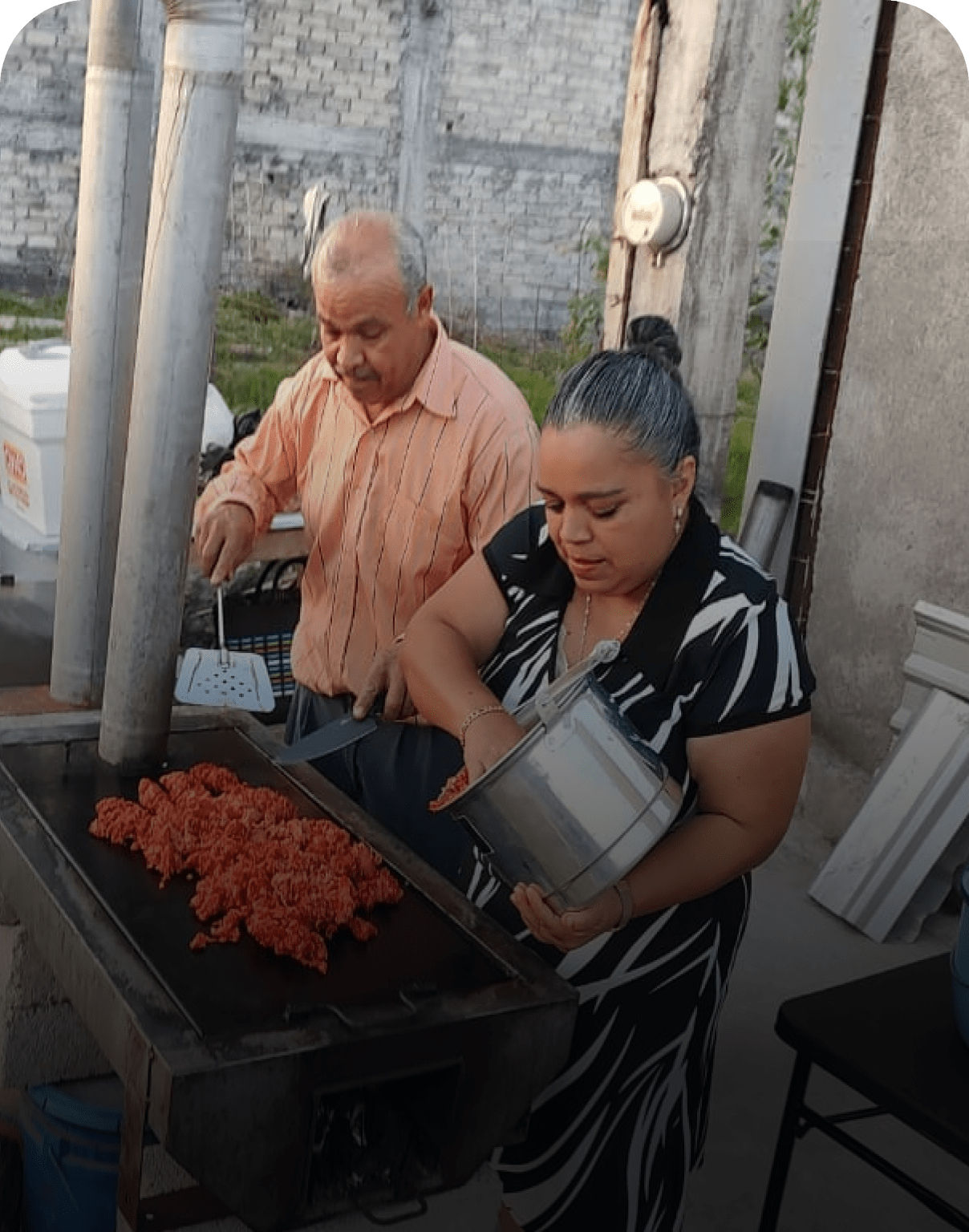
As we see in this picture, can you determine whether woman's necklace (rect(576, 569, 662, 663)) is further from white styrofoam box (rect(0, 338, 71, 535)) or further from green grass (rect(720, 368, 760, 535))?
green grass (rect(720, 368, 760, 535))

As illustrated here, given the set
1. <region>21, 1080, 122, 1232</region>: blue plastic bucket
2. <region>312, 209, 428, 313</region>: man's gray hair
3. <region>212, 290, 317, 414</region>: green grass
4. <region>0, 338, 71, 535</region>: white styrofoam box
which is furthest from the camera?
<region>212, 290, 317, 414</region>: green grass

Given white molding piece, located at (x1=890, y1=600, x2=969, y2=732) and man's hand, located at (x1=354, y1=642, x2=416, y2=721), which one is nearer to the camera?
man's hand, located at (x1=354, y1=642, x2=416, y2=721)

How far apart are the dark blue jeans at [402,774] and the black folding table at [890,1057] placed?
0.78 m

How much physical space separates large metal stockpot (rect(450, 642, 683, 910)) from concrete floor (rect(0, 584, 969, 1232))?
1.09m

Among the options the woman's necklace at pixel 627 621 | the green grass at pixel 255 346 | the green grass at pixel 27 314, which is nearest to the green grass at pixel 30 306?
Result: the green grass at pixel 27 314

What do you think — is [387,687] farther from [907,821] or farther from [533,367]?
[533,367]

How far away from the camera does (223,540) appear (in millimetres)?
2658

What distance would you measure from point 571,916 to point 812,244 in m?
3.34

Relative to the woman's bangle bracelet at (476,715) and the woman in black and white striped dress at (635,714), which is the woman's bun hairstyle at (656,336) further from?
the woman's bangle bracelet at (476,715)

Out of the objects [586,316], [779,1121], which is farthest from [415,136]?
[779,1121]

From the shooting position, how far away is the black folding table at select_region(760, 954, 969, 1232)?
191 centimetres

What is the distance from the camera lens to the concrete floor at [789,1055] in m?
2.82

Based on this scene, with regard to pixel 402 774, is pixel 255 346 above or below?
above

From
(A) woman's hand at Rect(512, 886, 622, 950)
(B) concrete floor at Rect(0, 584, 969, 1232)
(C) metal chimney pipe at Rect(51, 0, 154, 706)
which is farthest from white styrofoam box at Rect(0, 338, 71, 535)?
(A) woman's hand at Rect(512, 886, 622, 950)
